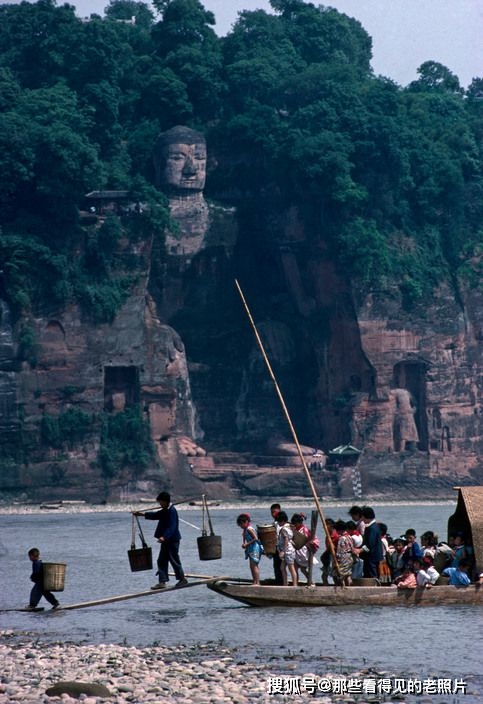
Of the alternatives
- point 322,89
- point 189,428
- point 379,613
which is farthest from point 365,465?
point 379,613

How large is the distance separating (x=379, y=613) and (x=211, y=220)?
66369mm

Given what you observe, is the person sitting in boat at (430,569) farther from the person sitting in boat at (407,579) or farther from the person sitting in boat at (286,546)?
the person sitting in boat at (286,546)

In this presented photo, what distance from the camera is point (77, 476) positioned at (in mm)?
88188

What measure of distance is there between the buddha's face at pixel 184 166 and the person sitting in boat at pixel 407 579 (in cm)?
6414

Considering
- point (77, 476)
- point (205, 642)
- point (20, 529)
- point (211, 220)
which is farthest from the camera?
point (211, 220)

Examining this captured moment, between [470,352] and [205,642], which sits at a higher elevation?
[470,352]

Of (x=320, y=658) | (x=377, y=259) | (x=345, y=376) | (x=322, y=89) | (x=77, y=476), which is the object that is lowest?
(x=320, y=658)

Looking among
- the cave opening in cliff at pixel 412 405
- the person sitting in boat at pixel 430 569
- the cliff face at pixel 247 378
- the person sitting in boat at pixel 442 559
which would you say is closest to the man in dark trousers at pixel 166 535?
the person sitting in boat at pixel 430 569

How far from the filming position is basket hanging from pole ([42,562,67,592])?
29.7m

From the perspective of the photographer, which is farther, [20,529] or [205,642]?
[20,529]

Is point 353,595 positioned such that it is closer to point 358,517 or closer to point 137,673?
point 358,517

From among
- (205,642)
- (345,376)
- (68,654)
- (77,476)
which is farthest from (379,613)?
(345,376)

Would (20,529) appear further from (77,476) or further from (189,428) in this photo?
(189,428)

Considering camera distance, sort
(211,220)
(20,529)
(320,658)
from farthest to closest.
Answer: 1. (211,220)
2. (20,529)
3. (320,658)
